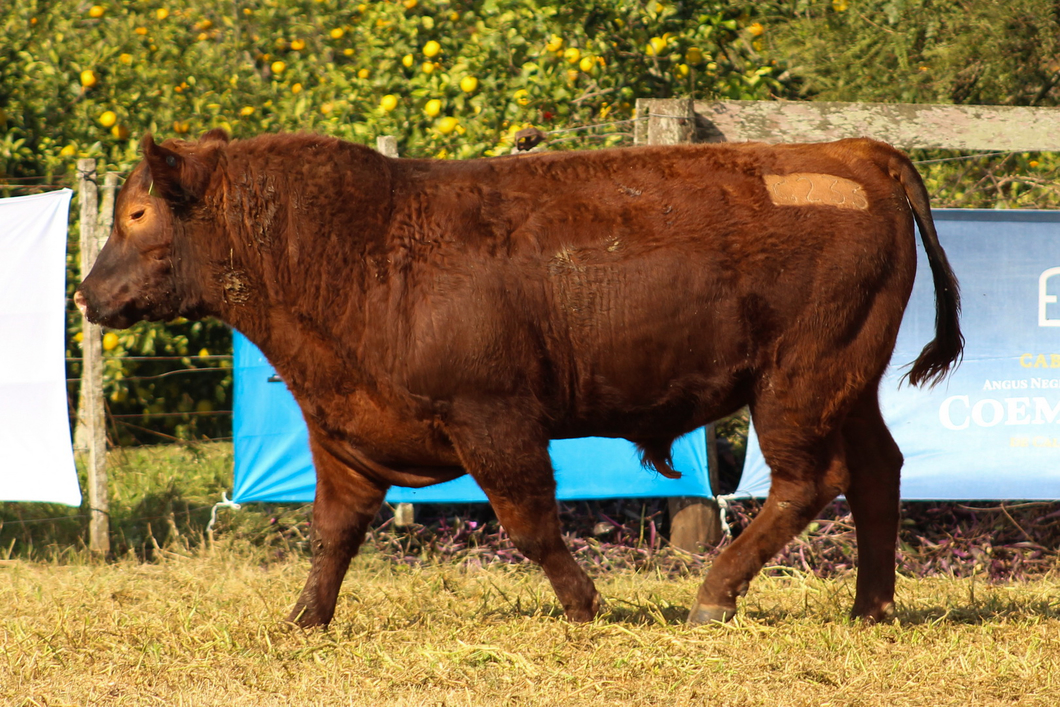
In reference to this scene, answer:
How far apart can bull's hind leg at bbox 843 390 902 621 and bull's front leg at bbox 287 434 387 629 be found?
5.75 ft

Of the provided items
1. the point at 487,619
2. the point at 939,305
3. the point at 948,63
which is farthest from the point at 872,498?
the point at 948,63

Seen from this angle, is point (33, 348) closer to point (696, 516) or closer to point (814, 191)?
point (696, 516)

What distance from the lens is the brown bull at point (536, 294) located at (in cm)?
384

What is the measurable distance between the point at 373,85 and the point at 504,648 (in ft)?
13.8

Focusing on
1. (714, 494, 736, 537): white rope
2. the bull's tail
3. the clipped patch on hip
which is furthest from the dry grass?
the clipped patch on hip

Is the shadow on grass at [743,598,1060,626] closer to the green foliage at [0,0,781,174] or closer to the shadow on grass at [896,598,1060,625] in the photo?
the shadow on grass at [896,598,1060,625]

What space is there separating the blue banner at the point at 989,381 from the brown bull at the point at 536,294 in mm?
1341

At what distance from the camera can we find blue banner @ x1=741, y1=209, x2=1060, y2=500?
207 inches

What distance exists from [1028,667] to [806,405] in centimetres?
106

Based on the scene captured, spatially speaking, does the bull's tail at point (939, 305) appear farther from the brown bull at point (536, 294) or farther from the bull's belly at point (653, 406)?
the bull's belly at point (653, 406)

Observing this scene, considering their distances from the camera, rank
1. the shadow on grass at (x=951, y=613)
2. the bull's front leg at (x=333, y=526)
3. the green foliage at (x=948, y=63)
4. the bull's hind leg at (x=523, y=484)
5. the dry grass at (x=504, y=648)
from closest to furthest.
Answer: the dry grass at (x=504, y=648)
the bull's hind leg at (x=523, y=484)
the bull's front leg at (x=333, y=526)
the shadow on grass at (x=951, y=613)
the green foliage at (x=948, y=63)

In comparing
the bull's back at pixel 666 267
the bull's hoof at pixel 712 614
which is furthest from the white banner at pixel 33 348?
the bull's hoof at pixel 712 614

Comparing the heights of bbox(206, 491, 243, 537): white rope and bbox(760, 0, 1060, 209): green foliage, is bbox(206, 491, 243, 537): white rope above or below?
below

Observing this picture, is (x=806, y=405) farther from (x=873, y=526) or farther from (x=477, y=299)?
(x=477, y=299)
